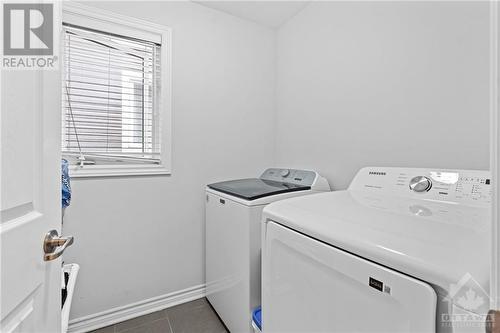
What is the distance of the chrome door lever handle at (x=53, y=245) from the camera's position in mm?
666

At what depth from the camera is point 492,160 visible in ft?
1.17

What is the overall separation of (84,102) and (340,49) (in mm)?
1783

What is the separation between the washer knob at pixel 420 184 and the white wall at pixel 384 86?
20cm

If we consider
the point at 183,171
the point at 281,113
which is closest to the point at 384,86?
the point at 281,113

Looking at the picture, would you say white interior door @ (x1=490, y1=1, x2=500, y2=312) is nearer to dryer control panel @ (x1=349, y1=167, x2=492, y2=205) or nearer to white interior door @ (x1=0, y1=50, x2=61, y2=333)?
dryer control panel @ (x1=349, y1=167, x2=492, y2=205)

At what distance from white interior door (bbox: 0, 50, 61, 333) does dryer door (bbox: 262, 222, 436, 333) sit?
2.38ft

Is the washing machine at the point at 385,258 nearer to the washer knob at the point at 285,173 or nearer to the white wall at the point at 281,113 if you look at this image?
the white wall at the point at 281,113

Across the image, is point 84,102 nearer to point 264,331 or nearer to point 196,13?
point 196,13

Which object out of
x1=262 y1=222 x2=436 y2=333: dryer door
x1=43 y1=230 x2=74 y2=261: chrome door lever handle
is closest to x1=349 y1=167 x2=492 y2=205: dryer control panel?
x1=262 y1=222 x2=436 y2=333: dryer door

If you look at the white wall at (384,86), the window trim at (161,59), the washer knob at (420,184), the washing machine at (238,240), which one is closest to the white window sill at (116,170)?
the window trim at (161,59)

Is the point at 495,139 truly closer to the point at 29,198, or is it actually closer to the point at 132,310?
the point at 29,198

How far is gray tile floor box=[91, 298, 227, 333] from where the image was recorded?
166cm

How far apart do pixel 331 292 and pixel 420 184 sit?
71cm

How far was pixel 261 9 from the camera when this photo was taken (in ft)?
6.73
